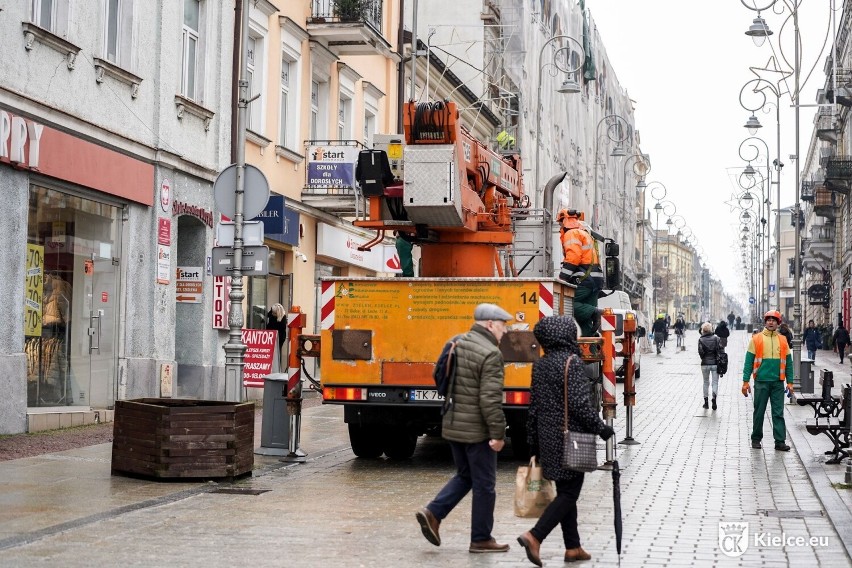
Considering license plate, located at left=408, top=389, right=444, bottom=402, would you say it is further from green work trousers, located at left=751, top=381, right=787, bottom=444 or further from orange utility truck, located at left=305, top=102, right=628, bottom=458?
green work trousers, located at left=751, top=381, right=787, bottom=444

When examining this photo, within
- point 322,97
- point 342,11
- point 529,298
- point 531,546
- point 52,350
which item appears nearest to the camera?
point 531,546

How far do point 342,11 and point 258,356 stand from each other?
10.1 metres

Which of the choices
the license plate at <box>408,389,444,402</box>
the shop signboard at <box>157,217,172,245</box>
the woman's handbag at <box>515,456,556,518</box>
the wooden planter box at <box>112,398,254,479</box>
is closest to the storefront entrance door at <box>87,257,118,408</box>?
the shop signboard at <box>157,217,172,245</box>

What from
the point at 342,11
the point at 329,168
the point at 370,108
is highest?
the point at 342,11

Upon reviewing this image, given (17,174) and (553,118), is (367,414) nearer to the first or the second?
(17,174)

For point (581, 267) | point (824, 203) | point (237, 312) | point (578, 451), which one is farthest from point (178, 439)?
point (824, 203)

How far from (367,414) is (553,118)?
3986 centimetres

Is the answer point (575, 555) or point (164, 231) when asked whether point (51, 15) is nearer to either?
point (164, 231)

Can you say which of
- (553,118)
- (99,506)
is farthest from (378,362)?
(553,118)

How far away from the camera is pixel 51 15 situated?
54.5 feet

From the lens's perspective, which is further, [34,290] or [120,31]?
[120,31]

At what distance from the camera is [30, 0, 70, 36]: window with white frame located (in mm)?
16172

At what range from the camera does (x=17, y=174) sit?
51.1 feet

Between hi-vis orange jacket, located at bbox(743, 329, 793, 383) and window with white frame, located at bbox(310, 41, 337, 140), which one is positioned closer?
hi-vis orange jacket, located at bbox(743, 329, 793, 383)
